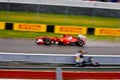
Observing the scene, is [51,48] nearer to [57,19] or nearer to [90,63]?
[90,63]

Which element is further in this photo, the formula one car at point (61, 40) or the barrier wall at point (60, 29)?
the barrier wall at point (60, 29)

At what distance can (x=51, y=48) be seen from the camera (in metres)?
18.5

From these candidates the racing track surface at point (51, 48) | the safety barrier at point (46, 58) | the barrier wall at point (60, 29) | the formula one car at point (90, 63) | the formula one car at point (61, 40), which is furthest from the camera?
the barrier wall at point (60, 29)

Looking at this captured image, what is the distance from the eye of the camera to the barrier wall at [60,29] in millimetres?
21438

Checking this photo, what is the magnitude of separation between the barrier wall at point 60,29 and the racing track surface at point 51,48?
1618 millimetres

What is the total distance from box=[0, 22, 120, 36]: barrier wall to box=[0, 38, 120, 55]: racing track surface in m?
1.62

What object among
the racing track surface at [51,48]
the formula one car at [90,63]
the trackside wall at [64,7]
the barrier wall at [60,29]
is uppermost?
the trackside wall at [64,7]

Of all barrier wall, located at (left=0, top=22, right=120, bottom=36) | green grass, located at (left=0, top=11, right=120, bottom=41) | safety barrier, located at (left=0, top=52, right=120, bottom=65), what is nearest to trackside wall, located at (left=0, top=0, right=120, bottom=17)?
green grass, located at (left=0, top=11, right=120, bottom=41)

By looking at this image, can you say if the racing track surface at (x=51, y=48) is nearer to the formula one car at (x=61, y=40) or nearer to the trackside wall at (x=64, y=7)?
the formula one car at (x=61, y=40)

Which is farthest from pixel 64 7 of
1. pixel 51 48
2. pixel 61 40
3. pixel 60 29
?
pixel 51 48

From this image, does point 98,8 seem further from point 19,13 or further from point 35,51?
point 35,51

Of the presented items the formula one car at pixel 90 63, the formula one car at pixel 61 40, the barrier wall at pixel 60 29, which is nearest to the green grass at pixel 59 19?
the barrier wall at pixel 60 29

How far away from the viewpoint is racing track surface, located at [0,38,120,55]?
58.8 feet

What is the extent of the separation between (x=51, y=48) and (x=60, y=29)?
3.38 meters
